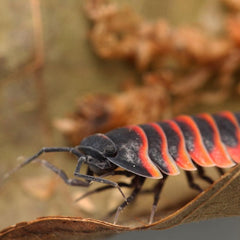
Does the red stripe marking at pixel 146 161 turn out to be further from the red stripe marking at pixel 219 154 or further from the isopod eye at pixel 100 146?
the red stripe marking at pixel 219 154

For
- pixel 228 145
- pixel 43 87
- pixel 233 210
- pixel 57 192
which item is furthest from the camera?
pixel 43 87

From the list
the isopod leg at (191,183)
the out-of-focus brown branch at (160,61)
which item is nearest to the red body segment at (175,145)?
the isopod leg at (191,183)

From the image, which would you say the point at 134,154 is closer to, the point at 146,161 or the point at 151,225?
the point at 146,161

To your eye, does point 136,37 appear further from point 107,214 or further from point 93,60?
point 107,214

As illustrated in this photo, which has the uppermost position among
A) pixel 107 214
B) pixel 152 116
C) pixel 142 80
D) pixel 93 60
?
pixel 93 60

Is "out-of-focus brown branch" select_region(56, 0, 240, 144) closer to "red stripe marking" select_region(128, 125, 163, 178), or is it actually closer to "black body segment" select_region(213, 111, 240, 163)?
"black body segment" select_region(213, 111, 240, 163)

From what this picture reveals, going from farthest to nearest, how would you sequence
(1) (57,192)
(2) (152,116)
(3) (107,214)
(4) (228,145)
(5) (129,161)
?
(2) (152,116), (1) (57,192), (4) (228,145), (3) (107,214), (5) (129,161)

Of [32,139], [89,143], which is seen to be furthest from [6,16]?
[89,143]
